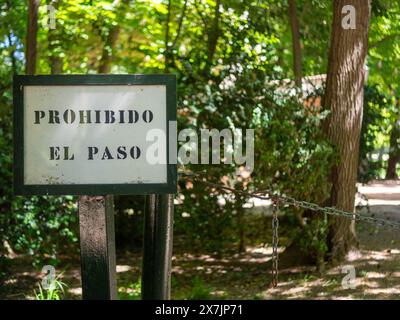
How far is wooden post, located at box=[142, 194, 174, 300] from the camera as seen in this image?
3.40 m

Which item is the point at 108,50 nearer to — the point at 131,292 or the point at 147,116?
the point at 131,292

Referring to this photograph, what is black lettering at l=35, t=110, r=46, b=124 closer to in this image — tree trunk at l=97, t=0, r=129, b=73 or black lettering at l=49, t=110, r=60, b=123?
black lettering at l=49, t=110, r=60, b=123

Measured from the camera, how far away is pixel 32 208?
753cm

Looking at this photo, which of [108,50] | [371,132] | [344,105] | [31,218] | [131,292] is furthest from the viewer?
[108,50]

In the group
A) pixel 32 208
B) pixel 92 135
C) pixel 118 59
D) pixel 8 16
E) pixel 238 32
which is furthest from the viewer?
pixel 118 59

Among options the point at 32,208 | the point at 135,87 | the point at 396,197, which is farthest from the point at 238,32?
the point at 135,87

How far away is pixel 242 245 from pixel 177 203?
1.46m

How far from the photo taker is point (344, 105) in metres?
7.90

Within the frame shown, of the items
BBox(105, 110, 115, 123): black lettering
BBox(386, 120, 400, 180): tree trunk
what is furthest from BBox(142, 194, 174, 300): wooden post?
BBox(386, 120, 400, 180): tree trunk

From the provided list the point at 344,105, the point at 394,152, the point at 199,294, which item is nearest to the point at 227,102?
the point at 344,105

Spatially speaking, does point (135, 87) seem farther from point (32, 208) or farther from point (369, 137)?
point (369, 137)

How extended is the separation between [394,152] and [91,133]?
8140 millimetres

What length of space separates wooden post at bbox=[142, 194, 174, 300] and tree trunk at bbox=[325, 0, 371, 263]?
4.86m

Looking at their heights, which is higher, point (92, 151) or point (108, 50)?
point (108, 50)
